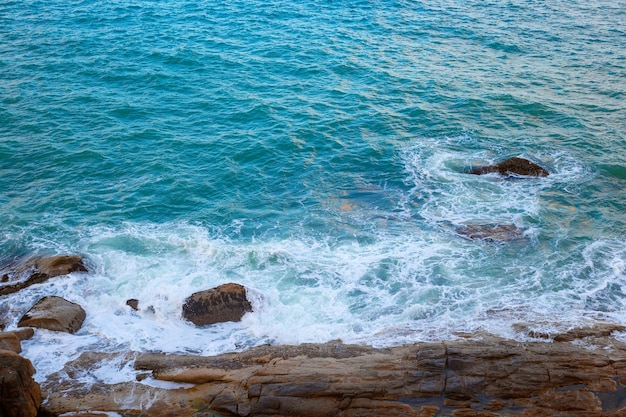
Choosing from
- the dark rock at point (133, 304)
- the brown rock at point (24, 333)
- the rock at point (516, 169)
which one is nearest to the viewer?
the brown rock at point (24, 333)

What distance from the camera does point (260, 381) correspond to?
1362 centimetres

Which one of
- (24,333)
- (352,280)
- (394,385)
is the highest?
(394,385)

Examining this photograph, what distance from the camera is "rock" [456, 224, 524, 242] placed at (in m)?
20.6

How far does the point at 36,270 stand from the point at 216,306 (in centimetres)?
652

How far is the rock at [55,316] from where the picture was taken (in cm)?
1647

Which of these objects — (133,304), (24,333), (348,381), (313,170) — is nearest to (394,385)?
(348,381)

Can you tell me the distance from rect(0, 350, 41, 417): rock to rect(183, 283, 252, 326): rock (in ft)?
16.8

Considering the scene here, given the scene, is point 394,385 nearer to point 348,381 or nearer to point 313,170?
point 348,381

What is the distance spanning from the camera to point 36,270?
19.2 m

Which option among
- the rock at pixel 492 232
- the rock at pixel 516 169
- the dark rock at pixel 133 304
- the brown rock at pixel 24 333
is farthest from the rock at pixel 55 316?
the rock at pixel 516 169

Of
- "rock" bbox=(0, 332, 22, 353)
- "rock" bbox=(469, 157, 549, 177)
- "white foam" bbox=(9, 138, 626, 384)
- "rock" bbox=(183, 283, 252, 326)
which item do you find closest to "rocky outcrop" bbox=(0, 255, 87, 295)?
"white foam" bbox=(9, 138, 626, 384)

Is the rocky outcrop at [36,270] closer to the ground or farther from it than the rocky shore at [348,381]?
closer to the ground

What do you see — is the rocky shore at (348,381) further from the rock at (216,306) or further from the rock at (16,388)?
the rock at (216,306)

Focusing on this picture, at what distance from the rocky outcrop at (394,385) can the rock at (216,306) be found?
2394 millimetres
